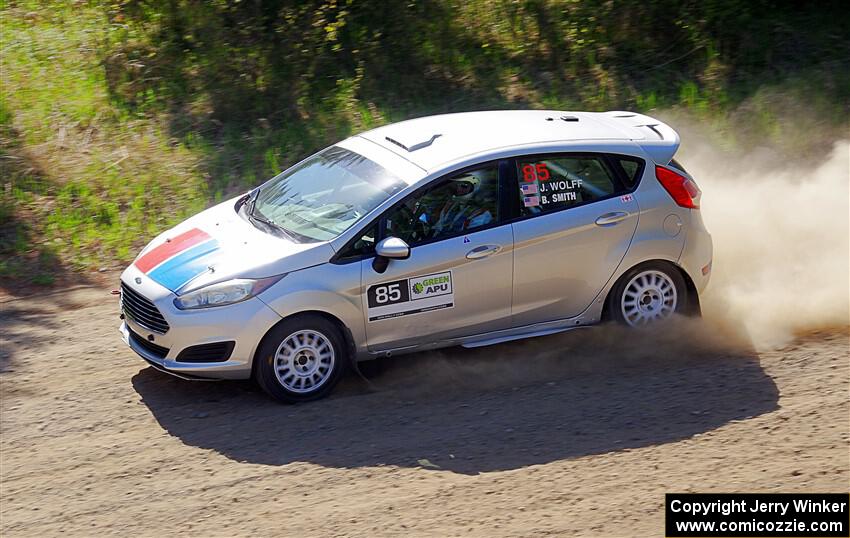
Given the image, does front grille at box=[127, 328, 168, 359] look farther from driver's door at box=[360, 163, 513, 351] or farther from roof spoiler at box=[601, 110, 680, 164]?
roof spoiler at box=[601, 110, 680, 164]

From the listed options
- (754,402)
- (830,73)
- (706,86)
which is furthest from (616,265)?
(830,73)

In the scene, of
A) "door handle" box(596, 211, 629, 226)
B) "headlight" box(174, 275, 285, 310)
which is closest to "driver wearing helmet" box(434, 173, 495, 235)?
"door handle" box(596, 211, 629, 226)

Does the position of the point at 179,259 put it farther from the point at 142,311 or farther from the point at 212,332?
the point at 212,332

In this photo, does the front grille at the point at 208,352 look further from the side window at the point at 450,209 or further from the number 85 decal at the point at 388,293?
the side window at the point at 450,209

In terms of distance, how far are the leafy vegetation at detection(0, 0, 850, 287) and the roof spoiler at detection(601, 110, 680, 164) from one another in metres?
4.73

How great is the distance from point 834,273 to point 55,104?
31.6ft

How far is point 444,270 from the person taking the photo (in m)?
7.70

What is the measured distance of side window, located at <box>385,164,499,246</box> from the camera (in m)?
7.72

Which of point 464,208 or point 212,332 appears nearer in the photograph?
point 212,332

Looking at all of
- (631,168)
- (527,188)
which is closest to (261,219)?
(527,188)

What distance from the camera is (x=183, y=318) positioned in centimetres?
730

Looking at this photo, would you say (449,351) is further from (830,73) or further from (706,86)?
(830,73)

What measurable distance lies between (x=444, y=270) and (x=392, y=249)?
481 millimetres

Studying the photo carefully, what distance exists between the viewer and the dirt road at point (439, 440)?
6246mm
